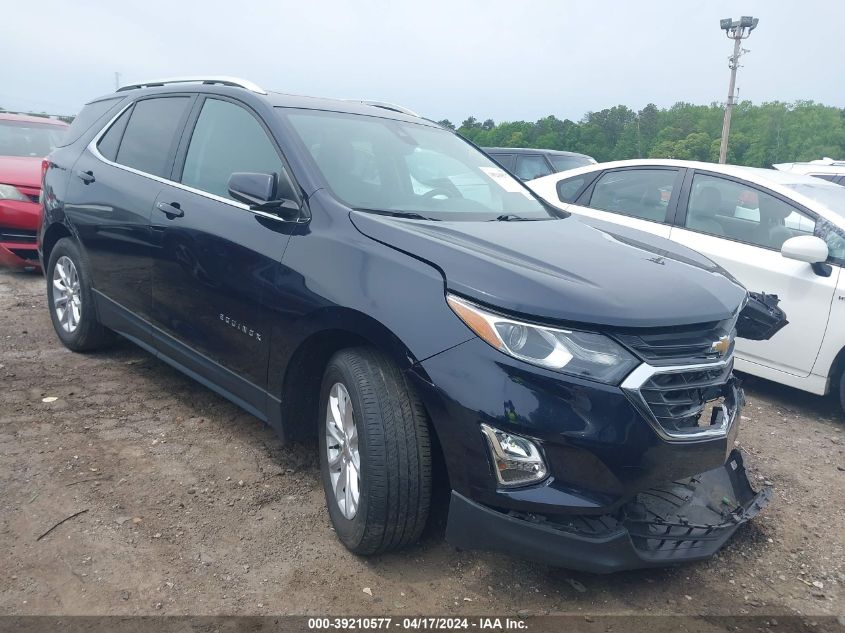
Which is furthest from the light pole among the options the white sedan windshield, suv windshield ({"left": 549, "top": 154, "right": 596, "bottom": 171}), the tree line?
the white sedan windshield

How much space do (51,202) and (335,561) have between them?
11.5 feet

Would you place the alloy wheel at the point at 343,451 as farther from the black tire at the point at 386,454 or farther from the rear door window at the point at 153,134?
the rear door window at the point at 153,134

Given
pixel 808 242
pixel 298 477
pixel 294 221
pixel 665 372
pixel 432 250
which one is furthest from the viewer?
pixel 808 242

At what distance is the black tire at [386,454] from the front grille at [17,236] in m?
5.66

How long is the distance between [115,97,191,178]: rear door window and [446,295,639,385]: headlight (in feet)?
7.77

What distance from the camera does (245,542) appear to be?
9.36 ft

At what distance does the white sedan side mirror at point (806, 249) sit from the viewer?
4457 mm

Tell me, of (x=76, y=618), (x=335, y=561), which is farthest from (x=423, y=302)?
(x=76, y=618)

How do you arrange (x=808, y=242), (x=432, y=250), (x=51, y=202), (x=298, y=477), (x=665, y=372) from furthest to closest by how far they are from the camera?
(x=51, y=202) → (x=808, y=242) → (x=298, y=477) → (x=432, y=250) → (x=665, y=372)

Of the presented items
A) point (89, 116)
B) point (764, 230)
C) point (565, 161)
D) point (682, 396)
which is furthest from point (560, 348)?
point (565, 161)

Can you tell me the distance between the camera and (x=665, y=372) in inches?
92.7

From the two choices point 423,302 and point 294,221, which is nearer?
point 423,302

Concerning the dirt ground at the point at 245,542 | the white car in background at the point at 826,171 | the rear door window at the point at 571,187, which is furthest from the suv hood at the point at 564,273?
the white car in background at the point at 826,171

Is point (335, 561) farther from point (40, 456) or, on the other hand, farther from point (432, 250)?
point (40, 456)
